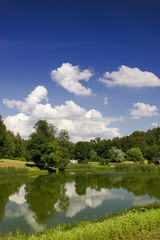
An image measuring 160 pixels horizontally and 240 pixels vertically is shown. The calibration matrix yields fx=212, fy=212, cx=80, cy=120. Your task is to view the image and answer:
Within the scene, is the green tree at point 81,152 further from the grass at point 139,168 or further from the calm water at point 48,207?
the calm water at point 48,207

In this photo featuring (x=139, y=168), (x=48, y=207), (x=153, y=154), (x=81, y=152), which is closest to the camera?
(x=48, y=207)

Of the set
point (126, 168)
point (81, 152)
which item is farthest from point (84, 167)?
point (81, 152)

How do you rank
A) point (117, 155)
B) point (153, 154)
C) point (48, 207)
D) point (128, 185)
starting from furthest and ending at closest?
point (117, 155)
point (153, 154)
point (128, 185)
point (48, 207)

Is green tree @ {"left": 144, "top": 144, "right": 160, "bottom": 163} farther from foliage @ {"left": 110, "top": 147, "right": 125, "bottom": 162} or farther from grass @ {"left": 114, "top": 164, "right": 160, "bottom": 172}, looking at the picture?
grass @ {"left": 114, "top": 164, "right": 160, "bottom": 172}

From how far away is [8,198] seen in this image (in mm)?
25594

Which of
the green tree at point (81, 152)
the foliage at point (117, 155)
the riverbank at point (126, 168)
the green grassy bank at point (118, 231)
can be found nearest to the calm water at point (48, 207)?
the green grassy bank at point (118, 231)

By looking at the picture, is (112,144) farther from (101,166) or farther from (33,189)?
(33,189)

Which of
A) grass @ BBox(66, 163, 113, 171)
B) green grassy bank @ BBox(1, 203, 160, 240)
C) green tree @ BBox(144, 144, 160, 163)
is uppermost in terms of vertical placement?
green tree @ BBox(144, 144, 160, 163)

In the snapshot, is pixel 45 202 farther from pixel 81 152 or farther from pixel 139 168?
pixel 81 152

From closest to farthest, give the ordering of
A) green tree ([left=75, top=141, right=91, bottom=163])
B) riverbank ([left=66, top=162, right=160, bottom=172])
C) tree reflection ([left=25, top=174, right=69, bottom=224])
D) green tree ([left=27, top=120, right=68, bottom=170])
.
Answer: tree reflection ([left=25, top=174, right=69, bottom=224]) < green tree ([left=27, top=120, right=68, bottom=170]) < riverbank ([left=66, top=162, right=160, bottom=172]) < green tree ([left=75, top=141, right=91, bottom=163])

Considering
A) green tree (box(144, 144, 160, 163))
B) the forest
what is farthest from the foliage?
green tree (box(144, 144, 160, 163))

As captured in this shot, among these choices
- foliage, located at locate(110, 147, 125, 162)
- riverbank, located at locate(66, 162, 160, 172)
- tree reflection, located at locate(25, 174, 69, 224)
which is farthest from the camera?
foliage, located at locate(110, 147, 125, 162)

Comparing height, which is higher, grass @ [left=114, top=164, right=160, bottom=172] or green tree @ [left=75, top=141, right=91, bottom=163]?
green tree @ [left=75, top=141, right=91, bottom=163]

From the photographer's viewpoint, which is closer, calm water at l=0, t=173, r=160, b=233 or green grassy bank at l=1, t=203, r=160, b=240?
green grassy bank at l=1, t=203, r=160, b=240
